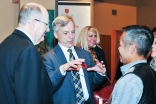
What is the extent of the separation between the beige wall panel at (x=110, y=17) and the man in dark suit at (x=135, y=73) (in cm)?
500

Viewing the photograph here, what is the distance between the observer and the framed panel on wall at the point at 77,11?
4.80 m

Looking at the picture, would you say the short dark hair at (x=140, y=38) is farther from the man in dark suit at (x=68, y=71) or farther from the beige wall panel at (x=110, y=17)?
the beige wall panel at (x=110, y=17)

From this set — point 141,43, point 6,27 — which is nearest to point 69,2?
point 6,27

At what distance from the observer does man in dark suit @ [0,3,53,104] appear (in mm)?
1722

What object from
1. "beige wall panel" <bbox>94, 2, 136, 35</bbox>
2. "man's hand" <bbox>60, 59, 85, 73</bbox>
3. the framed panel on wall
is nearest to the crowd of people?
"man's hand" <bbox>60, 59, 85, 73</bbox>

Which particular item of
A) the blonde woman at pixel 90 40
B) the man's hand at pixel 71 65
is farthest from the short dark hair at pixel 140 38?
the blonde woman at pixel 90 40

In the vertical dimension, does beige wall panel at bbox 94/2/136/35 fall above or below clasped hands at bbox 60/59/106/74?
above

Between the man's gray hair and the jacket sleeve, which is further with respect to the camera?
the man's gray hair

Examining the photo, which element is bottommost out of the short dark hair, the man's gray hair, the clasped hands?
the clasped hands

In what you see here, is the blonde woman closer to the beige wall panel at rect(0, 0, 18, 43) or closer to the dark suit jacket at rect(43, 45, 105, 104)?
the dark suit jacket at rect(43, 45, 105, 104)

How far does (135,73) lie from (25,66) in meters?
0.65

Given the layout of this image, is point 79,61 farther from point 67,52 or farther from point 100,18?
point 100,18

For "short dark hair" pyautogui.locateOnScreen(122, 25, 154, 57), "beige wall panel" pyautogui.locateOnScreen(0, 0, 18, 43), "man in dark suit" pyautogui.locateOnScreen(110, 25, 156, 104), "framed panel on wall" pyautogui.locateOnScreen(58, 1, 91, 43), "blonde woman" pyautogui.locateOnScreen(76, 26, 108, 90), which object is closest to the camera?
"man in dark suit" pyautogui.locateOnScreen(110, 25, 156, 104)

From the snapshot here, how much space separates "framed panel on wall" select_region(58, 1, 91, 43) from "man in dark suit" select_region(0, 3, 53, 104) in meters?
2.92
